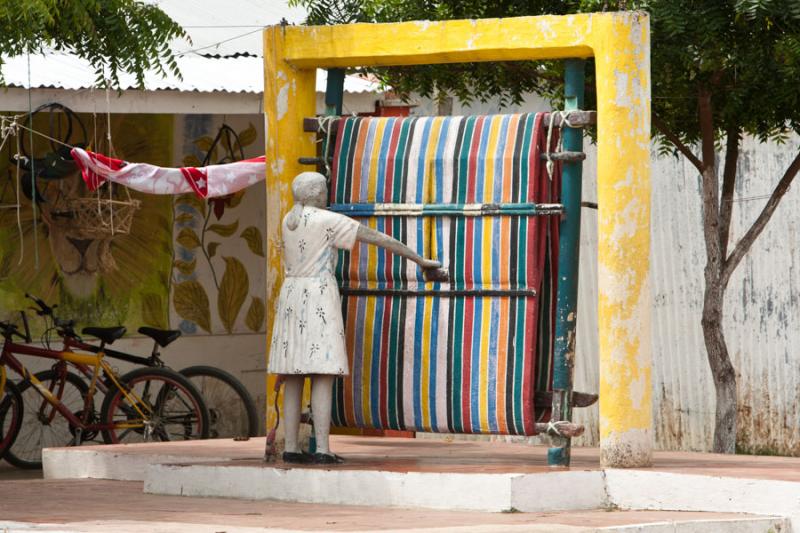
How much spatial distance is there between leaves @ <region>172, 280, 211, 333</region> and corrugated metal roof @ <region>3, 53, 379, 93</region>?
7.50 feet

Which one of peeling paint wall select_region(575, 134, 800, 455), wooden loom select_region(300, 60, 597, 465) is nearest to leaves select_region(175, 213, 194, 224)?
peeling paint wall select_region(575, 134, 800, 455)

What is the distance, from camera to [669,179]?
13.5m

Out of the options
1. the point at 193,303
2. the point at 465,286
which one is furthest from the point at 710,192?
the point at 193,303

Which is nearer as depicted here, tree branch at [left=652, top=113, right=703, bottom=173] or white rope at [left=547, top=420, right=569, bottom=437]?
white rope at [left=547, top=420, right=569, bottom=437]

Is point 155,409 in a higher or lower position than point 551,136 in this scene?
lower

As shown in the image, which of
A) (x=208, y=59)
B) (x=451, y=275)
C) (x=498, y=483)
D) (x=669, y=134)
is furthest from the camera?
(x=208, y=59)

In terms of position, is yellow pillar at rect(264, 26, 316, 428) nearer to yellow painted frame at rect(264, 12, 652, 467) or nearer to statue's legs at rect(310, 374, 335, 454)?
statue's legs at rect(310, 374, 335, 454)

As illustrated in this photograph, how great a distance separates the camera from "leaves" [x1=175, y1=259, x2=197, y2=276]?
13883 millimetres

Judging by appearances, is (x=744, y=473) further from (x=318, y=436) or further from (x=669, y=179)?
(x=669, y=179)

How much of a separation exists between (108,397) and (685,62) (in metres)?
4.79

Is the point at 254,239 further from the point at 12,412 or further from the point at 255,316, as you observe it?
the point at 12,412

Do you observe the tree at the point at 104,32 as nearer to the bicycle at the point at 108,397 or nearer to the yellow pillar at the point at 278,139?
the yellow pillar at the point at 278,139

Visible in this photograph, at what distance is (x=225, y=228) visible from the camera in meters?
14.2

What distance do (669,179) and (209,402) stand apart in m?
4.24
